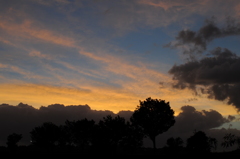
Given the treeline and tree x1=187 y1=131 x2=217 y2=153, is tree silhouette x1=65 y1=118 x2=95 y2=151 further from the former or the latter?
tree x1=187 y1=131 x2=217 y2=153

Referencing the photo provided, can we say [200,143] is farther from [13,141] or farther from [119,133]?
[13,141]

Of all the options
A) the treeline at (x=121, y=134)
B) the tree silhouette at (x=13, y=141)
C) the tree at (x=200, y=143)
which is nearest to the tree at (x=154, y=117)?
the treeline at (x=121, y=134)

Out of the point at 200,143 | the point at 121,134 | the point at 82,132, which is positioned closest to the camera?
the point at 200,143

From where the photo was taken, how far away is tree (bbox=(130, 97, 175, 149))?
252 feet

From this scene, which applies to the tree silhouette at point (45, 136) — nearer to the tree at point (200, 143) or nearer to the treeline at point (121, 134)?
the treeline at point (121, 134)

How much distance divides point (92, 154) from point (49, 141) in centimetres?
5756

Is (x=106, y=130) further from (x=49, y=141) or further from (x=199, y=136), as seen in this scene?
(x=199, y=136)

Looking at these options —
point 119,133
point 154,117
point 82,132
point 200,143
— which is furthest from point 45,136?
point 200,143

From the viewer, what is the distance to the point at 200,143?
5519cm

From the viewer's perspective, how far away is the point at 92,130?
112m

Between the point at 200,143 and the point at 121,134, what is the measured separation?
4774 cm

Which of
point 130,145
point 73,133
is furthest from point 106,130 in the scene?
point 73,133

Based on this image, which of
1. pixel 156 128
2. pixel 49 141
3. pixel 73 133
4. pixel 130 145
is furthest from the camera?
pixel 73 133

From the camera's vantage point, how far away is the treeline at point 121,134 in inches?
2251
